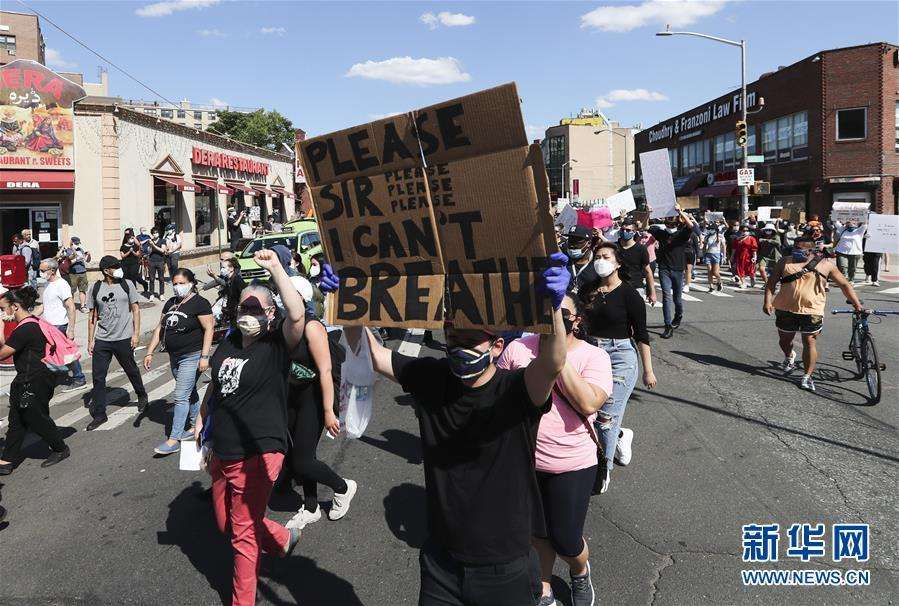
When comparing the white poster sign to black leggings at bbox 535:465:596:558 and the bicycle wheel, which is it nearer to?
the bicycle wheel

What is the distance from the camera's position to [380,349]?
10.6 ft

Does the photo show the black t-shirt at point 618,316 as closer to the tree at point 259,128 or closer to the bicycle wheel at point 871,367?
the bicycle wheel at point 871,367

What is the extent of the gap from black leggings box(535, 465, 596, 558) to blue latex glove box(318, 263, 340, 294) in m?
1.47

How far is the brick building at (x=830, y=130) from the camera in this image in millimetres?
30312

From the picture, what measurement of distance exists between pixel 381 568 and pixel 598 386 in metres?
1.84

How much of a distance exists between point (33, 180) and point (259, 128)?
3398 centimetres

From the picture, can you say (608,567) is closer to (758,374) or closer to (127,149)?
(758,374)

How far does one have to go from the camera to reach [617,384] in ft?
16.9

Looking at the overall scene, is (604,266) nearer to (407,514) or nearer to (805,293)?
(407,514)

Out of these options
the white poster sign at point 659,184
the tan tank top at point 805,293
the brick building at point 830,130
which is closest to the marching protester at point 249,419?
the white poster sign at point 659,184

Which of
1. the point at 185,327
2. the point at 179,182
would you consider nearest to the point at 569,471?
the point at 185,327

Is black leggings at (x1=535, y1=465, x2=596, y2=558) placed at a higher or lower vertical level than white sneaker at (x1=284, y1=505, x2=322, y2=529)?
higher

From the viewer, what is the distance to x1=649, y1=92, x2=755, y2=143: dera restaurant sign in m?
40.1

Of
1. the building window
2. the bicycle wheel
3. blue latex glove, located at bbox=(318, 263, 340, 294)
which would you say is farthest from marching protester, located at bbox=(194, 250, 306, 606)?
the building window
